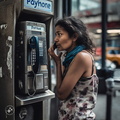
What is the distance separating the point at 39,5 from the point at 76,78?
74cm

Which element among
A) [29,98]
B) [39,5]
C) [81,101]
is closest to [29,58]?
[29,98]

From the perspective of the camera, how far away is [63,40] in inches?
62.6

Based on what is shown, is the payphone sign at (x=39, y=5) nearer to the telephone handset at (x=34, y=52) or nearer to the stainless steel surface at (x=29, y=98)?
the telephone handset at (x=34, y=52)

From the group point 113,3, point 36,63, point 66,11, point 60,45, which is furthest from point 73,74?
point 113,3

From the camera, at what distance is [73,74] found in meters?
1.47

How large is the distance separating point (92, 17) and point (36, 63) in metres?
4.14

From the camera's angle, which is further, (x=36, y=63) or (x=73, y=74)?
(x=36, y=63)

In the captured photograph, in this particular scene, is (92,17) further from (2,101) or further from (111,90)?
(2,101)

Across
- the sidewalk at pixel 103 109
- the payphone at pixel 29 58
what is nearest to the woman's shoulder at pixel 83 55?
the payphone at pixel 29 58

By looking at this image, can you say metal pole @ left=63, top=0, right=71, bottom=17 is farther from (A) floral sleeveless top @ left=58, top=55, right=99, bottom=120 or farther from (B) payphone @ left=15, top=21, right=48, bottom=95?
(A) floral sleeveless top @ left=58, top=55, right=99, bottom=120

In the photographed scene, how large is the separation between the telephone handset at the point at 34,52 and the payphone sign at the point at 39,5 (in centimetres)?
25

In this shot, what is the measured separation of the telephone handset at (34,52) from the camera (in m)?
1.74

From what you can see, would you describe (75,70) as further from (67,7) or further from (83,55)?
(67,7)

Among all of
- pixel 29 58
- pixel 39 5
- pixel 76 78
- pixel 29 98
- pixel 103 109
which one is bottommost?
pixel 103 109
